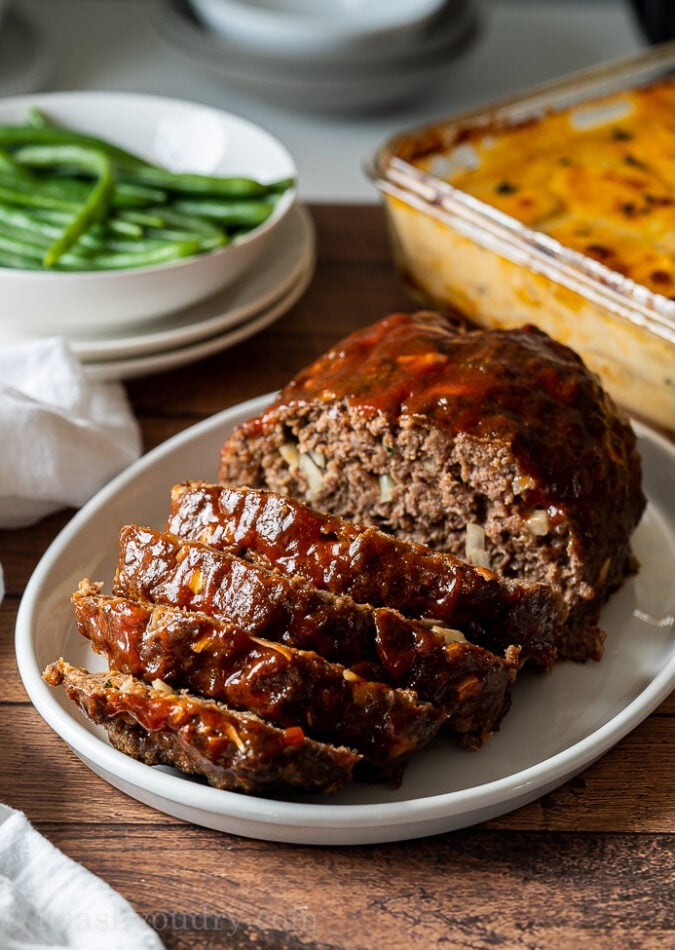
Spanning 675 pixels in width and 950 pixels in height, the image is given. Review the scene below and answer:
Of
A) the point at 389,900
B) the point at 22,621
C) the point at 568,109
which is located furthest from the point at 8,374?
the point at 568,109

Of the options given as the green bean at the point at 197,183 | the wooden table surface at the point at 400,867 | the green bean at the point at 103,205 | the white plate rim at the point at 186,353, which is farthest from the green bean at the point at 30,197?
the wooden table surface at the point at 400,867

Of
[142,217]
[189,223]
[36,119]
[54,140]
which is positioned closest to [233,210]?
[189,223]

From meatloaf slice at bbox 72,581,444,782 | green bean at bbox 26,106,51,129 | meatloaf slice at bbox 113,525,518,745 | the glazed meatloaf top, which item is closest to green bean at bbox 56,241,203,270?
green bean at bbox 26,106,51,129

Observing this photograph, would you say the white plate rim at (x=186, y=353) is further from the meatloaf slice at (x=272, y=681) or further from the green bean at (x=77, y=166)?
the meatloaf slice at (x=272, y=681)

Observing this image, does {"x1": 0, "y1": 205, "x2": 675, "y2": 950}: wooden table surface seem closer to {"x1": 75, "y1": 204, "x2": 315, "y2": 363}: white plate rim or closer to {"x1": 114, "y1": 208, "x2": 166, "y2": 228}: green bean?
{"x1": 75, "y1": 204, "x2": 315, "y2": 363}: white plate rim

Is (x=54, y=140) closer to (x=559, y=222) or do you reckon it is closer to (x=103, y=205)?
(x=103, y=205)

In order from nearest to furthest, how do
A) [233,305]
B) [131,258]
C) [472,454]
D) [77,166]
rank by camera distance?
[472,454]
[131,258]
[233,305]
[77,166]

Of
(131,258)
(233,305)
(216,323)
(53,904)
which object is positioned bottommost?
(233,305)
